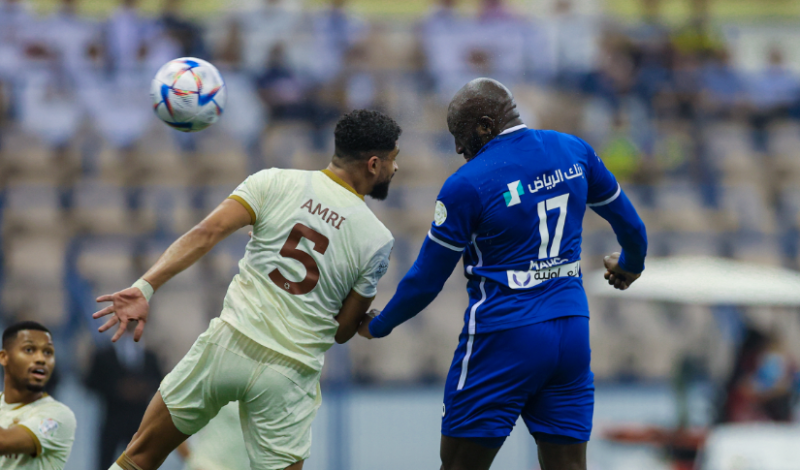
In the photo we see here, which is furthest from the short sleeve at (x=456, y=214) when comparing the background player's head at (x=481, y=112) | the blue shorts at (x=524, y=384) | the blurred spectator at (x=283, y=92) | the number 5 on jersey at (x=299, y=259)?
the blurred spectator at (x=283, y=92)

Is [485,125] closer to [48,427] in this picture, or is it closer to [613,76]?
[48,427]

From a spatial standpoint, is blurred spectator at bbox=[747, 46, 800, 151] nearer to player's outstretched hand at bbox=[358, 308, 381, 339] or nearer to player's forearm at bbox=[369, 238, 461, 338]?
player's outstretched hand at bbox=[358, 308, 381, 339]

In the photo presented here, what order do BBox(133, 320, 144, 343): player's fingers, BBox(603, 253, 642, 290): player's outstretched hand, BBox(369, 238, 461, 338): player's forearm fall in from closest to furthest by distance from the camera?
BBox(133, 320, 144, 343): player's fingers
BBox(369, 238, 461, 338): player's forearm
BBox(603, 253, 642, 290): player's outstretched hand

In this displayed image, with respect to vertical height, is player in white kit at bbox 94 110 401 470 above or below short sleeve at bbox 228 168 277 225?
below

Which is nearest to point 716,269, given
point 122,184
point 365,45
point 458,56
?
point 458,56

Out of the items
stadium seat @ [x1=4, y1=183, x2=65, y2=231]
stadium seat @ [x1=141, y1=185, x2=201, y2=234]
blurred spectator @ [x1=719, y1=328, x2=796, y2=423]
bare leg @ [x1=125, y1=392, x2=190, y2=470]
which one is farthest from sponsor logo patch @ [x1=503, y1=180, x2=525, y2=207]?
stadium seat @ [x1=4, y1=183, x2=65, y2=231]

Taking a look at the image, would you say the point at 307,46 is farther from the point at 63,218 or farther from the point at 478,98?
the point at 478,98

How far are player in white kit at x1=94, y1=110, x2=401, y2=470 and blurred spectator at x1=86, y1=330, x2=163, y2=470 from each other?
15.0 feet

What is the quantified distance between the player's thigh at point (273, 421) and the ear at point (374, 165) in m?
1.12

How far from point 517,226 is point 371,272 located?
88cm

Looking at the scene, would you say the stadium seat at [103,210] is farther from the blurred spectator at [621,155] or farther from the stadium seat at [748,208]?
the stadium seat at [748,208]

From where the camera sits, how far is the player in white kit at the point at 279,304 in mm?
4078

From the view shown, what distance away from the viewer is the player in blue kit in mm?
3771

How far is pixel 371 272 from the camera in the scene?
14.1ft
